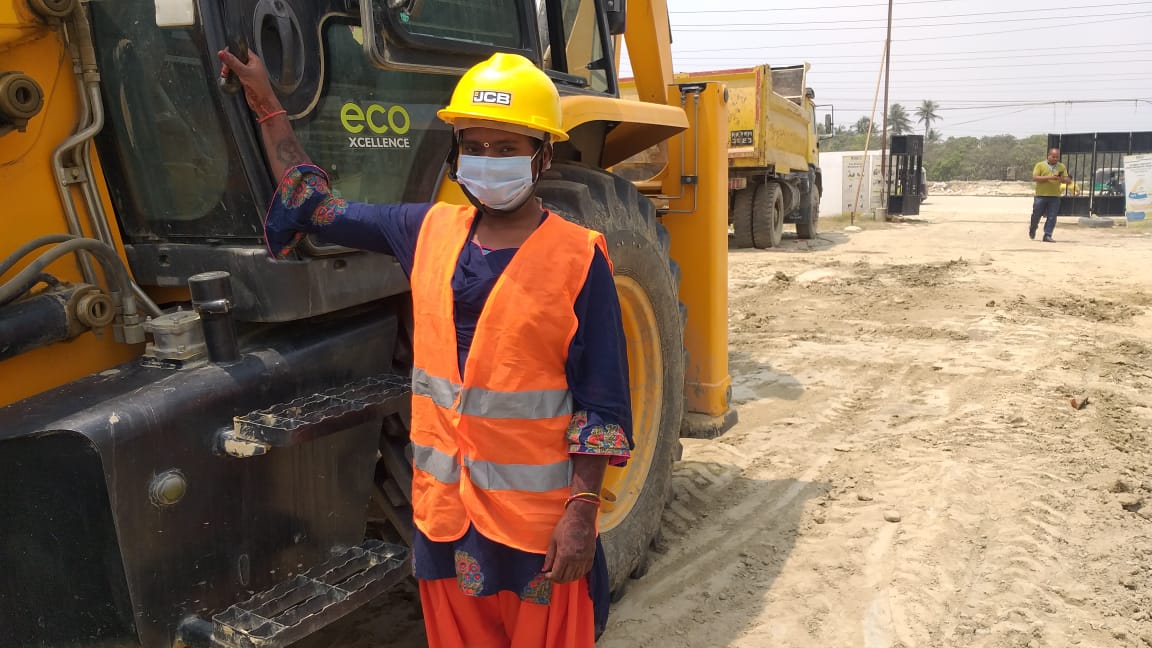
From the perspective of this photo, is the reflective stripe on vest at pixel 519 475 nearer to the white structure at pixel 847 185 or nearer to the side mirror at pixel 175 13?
the side mirror at pixel 175 13

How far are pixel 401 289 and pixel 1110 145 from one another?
22167mm

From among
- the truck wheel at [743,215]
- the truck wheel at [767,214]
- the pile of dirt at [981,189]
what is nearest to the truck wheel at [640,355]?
the truck wheel at [767,214]

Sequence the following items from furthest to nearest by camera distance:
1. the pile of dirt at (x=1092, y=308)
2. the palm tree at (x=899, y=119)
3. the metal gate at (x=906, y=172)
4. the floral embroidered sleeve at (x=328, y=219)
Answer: the palm tree at (x=899, y=119), the metal gate at (x=906, y=172), the pile of dirt at (x=1092, y=308), the floral embroidered sleeve at (x=328, y=219)

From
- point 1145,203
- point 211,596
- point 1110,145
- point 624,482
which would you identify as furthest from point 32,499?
point 1110,145

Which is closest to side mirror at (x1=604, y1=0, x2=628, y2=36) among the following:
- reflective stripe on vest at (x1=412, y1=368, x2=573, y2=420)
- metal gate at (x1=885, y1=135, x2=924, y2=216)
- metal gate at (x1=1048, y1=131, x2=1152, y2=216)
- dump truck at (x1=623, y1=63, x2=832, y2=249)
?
reflective stripe on vest at (x1=412, y1=368, x2=573, y2=420)

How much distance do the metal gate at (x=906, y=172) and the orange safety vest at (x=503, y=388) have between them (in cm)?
2124

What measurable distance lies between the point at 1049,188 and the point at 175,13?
15.9 meters

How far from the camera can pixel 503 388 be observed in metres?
1.78

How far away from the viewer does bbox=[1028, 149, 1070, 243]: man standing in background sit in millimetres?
14719

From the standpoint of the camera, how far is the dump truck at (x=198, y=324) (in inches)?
68.4

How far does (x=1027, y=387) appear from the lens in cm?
563

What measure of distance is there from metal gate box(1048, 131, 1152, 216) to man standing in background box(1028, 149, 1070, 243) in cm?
461

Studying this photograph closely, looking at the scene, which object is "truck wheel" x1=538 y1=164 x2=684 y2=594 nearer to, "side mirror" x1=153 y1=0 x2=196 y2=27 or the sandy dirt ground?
the sandy dirt ground

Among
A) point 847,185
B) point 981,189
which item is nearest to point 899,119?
point 981,189
